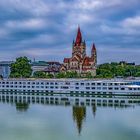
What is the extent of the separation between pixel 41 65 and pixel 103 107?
4583 inches

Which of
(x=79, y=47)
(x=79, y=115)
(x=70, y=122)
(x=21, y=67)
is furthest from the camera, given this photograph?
(x=79, y=47)

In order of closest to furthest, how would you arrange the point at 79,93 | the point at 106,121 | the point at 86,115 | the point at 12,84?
the point at 106,121 → the point at 86,115 → the point at 79,93 → the point at 12,84

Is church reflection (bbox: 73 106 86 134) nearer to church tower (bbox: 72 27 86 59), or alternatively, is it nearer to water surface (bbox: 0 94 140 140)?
water surface (bbox: 0 94 140 140)

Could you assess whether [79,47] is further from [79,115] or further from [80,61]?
[79,115]

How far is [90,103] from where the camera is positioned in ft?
160

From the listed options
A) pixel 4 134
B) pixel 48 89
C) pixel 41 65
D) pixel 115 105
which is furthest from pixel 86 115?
pixel 41 65

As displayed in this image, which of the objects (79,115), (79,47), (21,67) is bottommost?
(79,115)

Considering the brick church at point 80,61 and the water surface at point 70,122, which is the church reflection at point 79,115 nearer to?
the water surface at point 70,122

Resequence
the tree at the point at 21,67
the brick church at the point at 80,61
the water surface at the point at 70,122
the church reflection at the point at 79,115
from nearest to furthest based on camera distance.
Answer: the water surface at the point at 70,122, the church reflection at the point at 79,115, the tree at the point at 21,67, the brick church at the point at 80,61

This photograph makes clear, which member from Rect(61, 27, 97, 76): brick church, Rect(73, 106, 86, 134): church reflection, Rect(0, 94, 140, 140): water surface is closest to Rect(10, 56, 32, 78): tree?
Rect(61, 27, 97, 76): brick church

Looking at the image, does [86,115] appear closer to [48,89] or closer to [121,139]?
[121,139]

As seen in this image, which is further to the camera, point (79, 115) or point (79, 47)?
point (79, 47)

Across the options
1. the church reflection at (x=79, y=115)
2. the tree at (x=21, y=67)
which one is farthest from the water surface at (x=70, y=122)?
the tree at (x=21, y=67)

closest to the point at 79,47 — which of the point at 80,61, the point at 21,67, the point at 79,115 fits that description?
the point at 80,61
